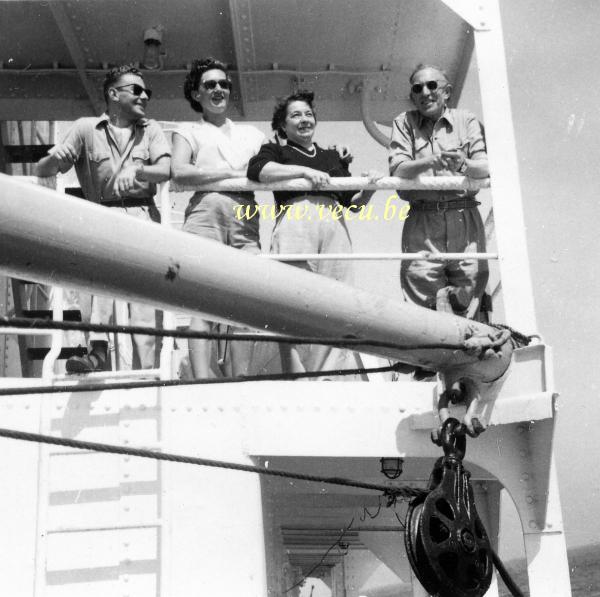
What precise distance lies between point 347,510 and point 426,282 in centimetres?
497

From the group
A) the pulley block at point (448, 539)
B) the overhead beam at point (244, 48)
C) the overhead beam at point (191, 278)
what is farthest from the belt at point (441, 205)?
the overhead beam at point (244, 48)

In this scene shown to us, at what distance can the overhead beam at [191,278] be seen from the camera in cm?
220

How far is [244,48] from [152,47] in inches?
31.5

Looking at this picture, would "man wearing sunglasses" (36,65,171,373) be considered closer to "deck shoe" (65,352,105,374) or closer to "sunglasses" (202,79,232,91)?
"deck shoe" (65,352,105,374)

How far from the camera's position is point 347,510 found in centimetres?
993

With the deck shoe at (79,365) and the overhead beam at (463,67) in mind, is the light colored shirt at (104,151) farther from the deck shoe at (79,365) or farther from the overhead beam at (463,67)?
the overhead beam at (463,67)

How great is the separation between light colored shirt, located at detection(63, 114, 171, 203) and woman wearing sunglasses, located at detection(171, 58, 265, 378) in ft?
0.89

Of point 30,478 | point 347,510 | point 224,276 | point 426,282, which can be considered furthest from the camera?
point 347,510

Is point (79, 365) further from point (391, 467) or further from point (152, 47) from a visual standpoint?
point (152, 47)

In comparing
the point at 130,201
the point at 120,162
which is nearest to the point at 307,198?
the point at 130,201

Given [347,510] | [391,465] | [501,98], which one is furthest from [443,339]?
[347,510]

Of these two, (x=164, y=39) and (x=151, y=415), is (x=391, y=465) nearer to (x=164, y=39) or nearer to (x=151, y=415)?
(x=151, y=415)

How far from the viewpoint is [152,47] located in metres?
8.07

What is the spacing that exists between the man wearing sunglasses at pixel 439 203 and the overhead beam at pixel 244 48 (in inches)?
95.6
